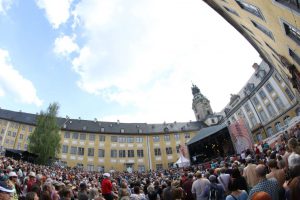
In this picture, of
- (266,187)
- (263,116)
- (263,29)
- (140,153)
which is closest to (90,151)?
(140,153)

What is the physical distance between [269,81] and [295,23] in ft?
98.7

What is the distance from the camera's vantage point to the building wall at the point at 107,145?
48.5 metres

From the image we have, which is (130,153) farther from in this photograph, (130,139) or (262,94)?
(262,94)

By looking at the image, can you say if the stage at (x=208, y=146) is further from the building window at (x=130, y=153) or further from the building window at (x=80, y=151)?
the building window at (x=80, y=151)

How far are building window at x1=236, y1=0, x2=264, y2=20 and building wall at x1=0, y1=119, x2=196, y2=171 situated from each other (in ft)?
147

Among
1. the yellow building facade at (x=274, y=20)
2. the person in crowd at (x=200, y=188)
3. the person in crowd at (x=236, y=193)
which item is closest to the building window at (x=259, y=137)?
the yellow building facade at (x=274, y=20)

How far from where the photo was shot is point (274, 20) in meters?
12.6

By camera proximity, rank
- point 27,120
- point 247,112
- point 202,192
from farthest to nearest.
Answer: point 27,120
point 247,112
point 202,192

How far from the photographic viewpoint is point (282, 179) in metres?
4.37

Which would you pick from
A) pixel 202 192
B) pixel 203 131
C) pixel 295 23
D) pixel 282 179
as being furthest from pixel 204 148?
pixel 282 179

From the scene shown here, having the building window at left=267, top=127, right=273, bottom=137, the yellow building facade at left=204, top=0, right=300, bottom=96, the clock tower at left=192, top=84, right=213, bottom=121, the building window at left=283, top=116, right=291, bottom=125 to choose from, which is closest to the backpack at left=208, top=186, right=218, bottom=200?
the yellow building facade at left=204, top=0, right=300, bottom=96

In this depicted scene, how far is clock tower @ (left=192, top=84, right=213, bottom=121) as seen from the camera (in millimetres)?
67438

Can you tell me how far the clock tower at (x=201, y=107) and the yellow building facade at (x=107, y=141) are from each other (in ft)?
25.3

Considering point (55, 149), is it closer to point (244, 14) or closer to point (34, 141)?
point (34, 141)
